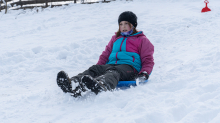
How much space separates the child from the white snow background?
160 mm

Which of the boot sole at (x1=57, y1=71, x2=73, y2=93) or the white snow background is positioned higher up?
the boot sole at (x1=57, y1=71, x2=73, y2=93)

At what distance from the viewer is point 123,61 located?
2.86m

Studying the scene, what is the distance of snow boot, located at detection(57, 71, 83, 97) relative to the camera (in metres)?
2.05

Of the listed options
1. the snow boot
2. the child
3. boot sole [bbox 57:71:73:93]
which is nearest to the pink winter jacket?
the child

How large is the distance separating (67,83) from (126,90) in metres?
0.76

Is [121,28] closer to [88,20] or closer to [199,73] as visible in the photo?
[199,73]

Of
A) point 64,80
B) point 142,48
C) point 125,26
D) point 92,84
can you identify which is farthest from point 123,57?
point 64,80

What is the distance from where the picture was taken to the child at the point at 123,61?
2.15 metres

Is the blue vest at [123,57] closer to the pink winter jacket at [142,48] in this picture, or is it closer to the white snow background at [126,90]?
the pink winter jacket at [142,48]

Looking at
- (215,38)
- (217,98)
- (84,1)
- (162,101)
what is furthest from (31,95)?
(84,1)

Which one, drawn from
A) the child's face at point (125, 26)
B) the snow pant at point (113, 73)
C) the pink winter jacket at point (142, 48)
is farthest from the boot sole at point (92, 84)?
the child's face at point (125, 26)

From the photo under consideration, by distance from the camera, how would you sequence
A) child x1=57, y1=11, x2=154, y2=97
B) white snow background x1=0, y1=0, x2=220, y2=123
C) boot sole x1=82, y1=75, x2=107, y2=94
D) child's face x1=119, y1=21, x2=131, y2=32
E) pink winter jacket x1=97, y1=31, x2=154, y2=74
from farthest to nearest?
child's face x1=119, y1=21, x2=131, y2=32, pink winter jacket x1=97, y1=31, x2=154, y2=74, child x1=57, y1=11, x2=154, y2=97, boot sole x1=82, y1=75, x2=107, y2=94, white snow background x1=0, y1=0, x2=220, y2=123

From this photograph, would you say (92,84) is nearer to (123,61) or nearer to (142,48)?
(123,61)

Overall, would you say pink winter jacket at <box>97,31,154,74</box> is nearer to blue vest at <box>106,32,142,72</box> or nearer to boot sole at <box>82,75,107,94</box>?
blue vest at <box>106,32,142,72</box>
